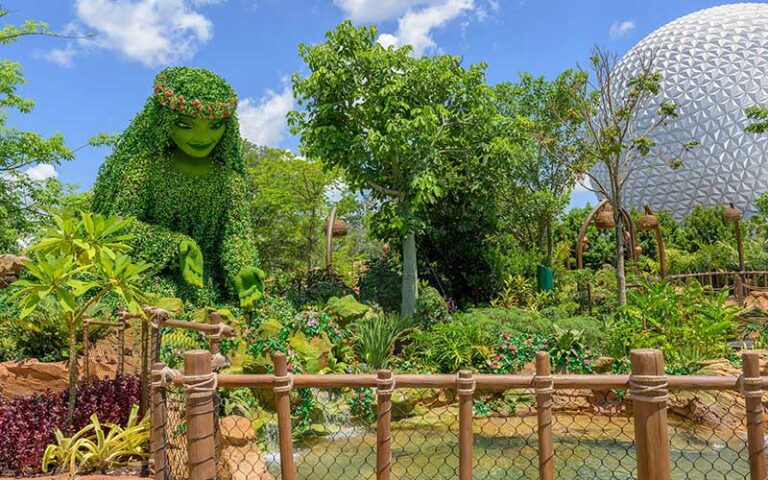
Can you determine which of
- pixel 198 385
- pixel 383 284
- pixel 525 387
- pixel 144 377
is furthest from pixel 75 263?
pixel 383 284

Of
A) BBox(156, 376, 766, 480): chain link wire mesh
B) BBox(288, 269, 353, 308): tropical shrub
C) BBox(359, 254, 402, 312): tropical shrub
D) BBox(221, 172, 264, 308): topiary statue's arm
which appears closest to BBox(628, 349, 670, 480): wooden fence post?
BBox(156, 376, 766, 480): chain link wire mesh

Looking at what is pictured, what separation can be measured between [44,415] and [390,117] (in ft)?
23.7

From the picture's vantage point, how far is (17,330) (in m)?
6.77

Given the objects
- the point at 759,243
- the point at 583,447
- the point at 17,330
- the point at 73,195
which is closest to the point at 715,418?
the point at 583,447

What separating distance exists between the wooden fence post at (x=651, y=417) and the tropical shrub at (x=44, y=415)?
158 inches

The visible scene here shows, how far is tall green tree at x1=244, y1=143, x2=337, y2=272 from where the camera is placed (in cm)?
1603

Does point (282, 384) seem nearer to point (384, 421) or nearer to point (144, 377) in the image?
Answer: point (384, 421)

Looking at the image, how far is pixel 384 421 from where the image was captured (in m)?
2.53

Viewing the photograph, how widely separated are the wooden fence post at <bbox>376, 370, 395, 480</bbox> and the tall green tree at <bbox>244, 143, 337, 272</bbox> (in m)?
13.3

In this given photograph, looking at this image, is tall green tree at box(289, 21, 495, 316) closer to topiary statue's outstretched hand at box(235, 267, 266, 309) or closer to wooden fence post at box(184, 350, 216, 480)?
topiary statue's outstretched hand at box(235, 267, 266, 309)

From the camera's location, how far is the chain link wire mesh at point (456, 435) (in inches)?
204

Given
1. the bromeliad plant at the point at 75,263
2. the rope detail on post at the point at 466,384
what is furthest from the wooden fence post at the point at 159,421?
the rope detail on post at the point at 466,384

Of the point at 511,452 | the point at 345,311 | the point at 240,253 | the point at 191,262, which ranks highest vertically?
the point at 240,253

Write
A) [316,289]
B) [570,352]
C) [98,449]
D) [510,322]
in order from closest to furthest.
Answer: [98,449] < [570,352] < [510,322] < [316,289]
